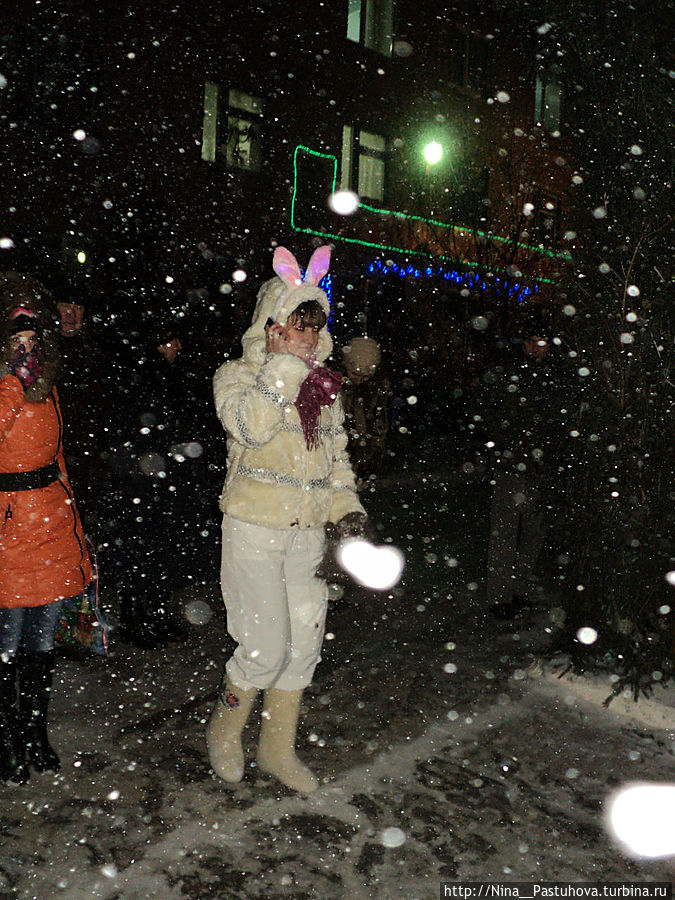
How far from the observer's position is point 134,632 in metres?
5.12

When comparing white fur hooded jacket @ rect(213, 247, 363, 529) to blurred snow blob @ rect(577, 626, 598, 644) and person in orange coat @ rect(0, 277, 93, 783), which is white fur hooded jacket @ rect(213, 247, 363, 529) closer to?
person in orange coat @ rect(0, 277, 93, 783)

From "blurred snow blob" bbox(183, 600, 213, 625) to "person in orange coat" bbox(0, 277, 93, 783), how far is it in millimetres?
2047

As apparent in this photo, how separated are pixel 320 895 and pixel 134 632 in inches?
105

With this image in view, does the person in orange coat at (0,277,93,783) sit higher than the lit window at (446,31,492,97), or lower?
lower

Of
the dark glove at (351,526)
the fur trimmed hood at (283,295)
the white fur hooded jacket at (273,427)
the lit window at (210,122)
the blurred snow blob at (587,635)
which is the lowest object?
the blurred snow blob at (587,635)

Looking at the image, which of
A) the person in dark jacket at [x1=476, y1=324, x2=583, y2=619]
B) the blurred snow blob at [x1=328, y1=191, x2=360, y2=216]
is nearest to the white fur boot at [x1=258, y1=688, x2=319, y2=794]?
the person in dark jacket at [x1=476, y1=324, x2=583, y2=619]

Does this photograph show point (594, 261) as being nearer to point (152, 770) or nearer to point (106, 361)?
point (106, 361)

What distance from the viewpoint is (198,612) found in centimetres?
585

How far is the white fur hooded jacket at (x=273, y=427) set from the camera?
328cm

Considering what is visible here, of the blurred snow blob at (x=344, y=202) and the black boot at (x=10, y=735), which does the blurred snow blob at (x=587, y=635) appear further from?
the blurred snow blob at (x=344, y=202)

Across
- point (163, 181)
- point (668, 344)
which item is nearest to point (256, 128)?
point (163, 181)

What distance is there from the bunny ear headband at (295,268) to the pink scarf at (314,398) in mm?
387

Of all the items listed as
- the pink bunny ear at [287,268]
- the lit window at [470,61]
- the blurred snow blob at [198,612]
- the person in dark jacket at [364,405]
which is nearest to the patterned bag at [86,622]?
the blurred snow blob at [198,612]

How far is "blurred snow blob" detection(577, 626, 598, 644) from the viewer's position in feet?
14.6
